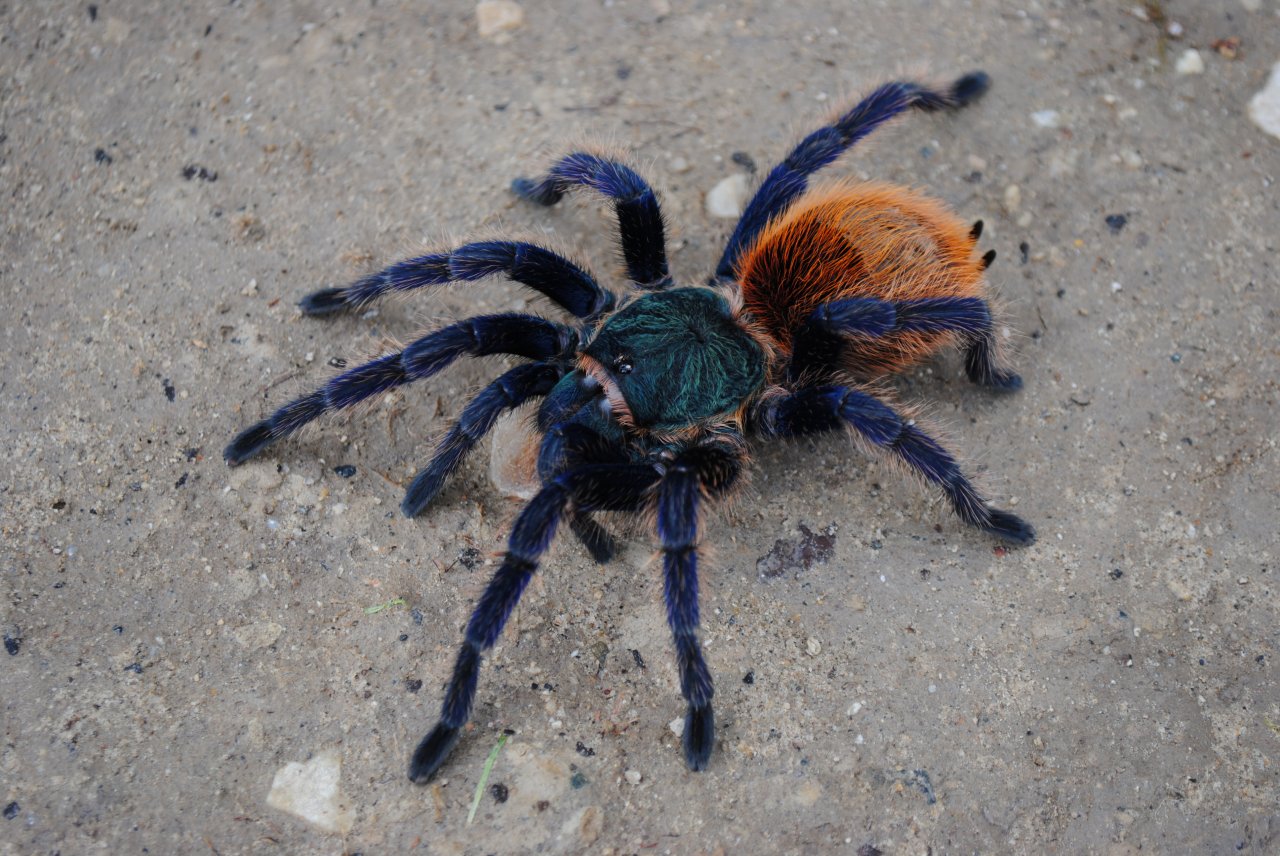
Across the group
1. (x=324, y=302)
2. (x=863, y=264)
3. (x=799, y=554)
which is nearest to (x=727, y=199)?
(x=863, y=264)

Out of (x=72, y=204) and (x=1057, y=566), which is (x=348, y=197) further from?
(x=1057, y=566)

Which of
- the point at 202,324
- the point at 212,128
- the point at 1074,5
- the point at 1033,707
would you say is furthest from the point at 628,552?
the point at 1074,5

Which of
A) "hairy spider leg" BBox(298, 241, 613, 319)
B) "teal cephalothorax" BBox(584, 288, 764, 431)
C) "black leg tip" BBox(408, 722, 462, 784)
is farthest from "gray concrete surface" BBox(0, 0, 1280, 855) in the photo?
"teal cephalothorax" BBox(584, 288, 764, 431)

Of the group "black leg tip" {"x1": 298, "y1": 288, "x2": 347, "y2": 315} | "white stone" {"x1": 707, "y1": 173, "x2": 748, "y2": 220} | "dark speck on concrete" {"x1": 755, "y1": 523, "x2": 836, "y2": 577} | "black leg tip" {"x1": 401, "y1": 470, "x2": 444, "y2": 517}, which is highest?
"white stone" {"x1": 707, "y1": 173, "x2": 748, "y2": 220}

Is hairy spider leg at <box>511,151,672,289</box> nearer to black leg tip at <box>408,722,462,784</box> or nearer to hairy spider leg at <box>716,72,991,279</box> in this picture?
hairy spider leg at <box>716,72,991,279</box>

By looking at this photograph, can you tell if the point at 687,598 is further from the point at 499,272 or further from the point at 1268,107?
the point at 1268,107

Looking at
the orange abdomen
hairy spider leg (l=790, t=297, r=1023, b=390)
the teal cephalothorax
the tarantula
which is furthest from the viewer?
the orange abdomen
